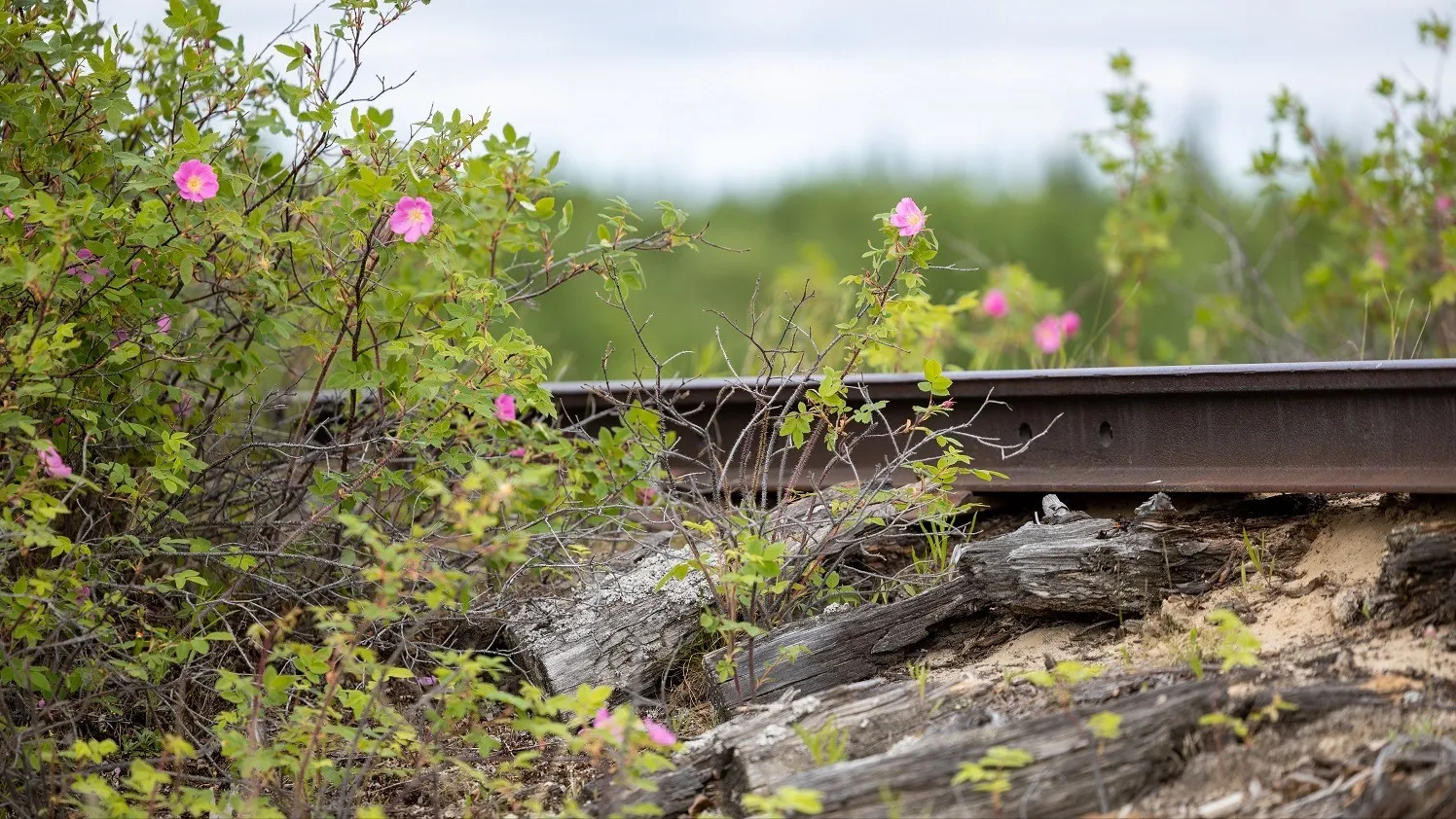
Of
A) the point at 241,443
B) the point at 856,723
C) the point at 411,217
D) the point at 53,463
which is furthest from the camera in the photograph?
the point at 241,443

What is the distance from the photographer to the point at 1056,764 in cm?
277

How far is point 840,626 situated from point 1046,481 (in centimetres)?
109

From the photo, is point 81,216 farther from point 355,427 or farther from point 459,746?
point 459,746

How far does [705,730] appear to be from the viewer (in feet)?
12.5

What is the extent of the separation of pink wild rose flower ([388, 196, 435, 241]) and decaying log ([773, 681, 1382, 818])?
2.10 meters

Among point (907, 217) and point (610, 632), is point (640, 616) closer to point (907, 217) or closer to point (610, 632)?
point (610, 632)

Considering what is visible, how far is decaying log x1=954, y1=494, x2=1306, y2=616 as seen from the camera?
3.74 m

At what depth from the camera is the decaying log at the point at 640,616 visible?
4.02 meters

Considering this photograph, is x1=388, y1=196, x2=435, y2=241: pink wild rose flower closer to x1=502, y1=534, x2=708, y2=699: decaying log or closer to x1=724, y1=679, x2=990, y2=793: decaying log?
x1=502, y1=534, x2=708, y2=699: decaying log

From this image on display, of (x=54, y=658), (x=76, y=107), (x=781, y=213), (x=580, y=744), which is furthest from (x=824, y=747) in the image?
(x=781, y=213)

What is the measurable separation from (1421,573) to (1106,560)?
86 cm

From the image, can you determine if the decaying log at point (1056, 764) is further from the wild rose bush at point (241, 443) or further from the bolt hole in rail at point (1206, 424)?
the bolt hole in rail at point (1206, 424)

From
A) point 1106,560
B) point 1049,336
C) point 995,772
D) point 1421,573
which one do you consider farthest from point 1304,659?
point 1049,336

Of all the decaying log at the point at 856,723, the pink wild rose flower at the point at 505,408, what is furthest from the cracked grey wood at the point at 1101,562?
the pink wild rose flower at the point at 505,408
